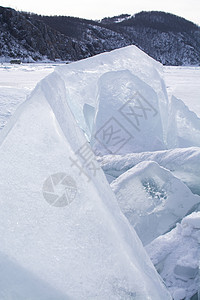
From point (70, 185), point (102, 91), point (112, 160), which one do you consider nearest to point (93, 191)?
point (70, 185)

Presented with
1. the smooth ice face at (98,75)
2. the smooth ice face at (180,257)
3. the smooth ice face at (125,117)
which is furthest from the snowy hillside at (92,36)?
the smooth ice face at (180,257)

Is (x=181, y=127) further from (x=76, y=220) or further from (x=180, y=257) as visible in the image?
(x=76, y=220)

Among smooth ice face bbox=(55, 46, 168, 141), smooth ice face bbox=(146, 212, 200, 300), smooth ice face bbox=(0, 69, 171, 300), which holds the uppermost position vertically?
smooth ice face bbox=(55, 46, 168, 141)

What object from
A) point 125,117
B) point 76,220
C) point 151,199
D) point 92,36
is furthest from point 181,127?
point 92,36

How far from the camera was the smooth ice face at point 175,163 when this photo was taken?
1.62 metres

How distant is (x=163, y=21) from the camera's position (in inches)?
2213

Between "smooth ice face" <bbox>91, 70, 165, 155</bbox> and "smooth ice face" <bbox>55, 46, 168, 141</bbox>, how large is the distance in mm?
82

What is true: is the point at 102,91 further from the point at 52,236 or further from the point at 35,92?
the point at 52,236

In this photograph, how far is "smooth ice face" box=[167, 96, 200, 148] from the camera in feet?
7.22

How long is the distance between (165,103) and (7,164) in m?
1.80

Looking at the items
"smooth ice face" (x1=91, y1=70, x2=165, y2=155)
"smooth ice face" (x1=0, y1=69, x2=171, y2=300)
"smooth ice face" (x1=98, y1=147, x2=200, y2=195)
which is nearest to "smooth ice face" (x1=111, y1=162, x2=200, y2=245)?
"smooth ice face" (x1=98, y1=147, x2=200, y2=195)

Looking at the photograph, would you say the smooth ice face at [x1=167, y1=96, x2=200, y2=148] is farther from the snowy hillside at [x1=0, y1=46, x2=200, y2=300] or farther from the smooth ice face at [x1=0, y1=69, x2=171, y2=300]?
the smooth ice face at [x1=0, y1=69, x2=171, y2=300]

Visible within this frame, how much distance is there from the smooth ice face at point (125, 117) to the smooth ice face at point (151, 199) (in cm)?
69

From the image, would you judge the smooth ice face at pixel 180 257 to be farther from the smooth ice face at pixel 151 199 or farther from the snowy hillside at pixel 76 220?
the smooth ice face at pixel 151 199
